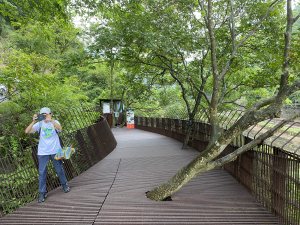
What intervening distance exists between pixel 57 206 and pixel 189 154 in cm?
523

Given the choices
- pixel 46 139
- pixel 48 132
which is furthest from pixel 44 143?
pixel 48 132

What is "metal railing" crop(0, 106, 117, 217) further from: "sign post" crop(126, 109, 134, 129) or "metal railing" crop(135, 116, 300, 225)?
"sign post" crop(126, 109, 134, 129)

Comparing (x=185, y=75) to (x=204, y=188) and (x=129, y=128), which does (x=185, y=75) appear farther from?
(x=129, y=128)

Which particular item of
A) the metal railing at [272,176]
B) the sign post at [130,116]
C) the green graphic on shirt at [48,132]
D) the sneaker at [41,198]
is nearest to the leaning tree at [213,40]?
the metal railing at [272,176]

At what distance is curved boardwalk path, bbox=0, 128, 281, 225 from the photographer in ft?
10.9

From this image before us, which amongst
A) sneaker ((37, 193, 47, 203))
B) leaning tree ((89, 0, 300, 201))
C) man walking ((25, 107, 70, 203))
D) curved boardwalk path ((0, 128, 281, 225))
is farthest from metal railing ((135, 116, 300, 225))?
sneaker ((37, 193, 47, 203))

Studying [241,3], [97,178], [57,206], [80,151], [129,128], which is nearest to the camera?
[57,206]

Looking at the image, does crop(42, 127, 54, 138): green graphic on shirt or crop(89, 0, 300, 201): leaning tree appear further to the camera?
crop(42, 127, 54, 138): green graphic on shirt

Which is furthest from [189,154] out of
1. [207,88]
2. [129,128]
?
[129,128]

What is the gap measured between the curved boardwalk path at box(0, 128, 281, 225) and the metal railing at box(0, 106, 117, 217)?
274mm

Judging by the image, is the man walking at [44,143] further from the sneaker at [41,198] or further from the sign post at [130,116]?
the sign post at [130,116]

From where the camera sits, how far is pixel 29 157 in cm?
429

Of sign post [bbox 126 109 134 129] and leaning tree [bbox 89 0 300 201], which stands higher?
leaning tree [bbox 89 0 300 201]

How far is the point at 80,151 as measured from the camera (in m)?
6.01
